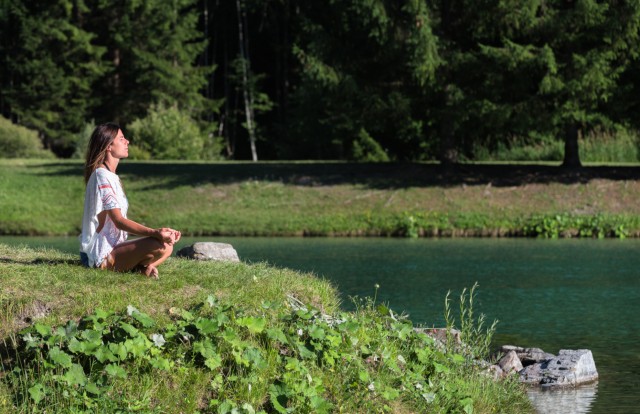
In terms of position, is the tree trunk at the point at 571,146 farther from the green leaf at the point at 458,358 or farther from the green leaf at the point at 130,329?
the green leaf at the point at 130,329

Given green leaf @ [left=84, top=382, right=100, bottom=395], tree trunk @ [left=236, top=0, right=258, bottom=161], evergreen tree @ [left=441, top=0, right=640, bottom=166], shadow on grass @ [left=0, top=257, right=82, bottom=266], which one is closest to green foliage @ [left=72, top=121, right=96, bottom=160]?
tree trunk @ [left=236, top=0, right=258, bottom=161]

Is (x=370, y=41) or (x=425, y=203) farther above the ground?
(x=370, y=41)

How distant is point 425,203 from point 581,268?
9.37 meters

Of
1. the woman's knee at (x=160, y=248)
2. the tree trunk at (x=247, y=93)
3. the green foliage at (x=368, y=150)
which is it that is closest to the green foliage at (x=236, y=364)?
the woman's knee at (x=160, y=248)

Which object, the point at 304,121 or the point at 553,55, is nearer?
the point at 553,55

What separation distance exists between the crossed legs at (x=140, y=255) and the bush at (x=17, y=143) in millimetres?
36672

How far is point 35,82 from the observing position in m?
52.4

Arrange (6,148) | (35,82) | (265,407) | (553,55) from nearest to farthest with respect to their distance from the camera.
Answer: (265,407) < (553,55) < (6,148) < (35,82)

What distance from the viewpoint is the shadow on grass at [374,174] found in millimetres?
31422

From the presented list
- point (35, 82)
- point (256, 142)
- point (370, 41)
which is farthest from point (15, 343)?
point (256, 142)

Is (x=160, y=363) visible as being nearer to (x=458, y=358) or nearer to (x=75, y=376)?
(x=75, y=376)

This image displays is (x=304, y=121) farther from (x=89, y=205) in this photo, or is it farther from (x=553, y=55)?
(x=89, y=205)

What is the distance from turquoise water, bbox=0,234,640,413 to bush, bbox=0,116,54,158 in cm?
1973

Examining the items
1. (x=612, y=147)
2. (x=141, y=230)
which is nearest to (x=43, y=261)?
(x=141, y=230)
